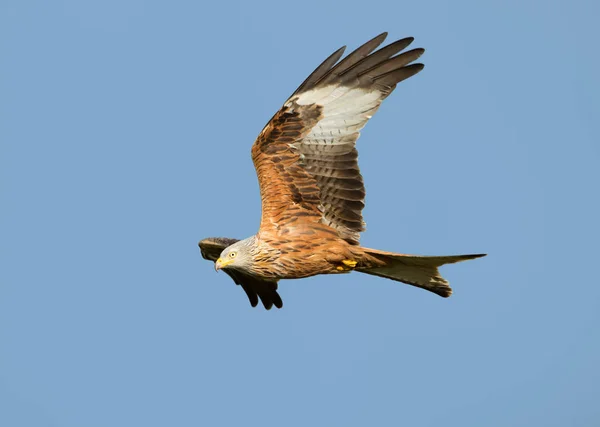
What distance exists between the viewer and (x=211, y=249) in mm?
13805

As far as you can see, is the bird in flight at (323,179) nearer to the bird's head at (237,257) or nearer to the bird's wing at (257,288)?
the bird's head at (237,257)

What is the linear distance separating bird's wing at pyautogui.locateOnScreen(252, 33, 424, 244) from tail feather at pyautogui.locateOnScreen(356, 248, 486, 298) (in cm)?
56

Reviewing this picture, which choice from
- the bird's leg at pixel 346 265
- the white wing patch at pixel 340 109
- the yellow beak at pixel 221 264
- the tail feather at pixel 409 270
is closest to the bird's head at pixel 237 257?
the yellow beak at pixel 221 264

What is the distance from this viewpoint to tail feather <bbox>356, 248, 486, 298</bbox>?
11734 millimetres

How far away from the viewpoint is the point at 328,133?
1189 centimetres

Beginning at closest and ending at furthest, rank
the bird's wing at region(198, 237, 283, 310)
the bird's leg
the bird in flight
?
the bird in flight, the bird's leg, the bird's wing at region(198, 237, 283, 310)

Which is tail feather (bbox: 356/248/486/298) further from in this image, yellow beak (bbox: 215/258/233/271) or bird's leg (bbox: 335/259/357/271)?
yellow beak (bbox: 215/258/233/271)

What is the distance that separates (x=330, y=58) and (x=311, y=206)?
5.62 feet

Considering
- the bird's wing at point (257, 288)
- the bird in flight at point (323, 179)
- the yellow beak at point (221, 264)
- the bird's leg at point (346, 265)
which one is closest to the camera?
the yellow beak at point (221, 264)

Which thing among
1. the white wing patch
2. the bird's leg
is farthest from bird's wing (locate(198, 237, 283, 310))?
the white wing patch

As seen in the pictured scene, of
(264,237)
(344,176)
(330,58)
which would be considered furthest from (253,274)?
(330,58)

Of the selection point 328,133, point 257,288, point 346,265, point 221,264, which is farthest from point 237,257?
point 257,288

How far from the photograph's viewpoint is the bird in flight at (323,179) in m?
11.8

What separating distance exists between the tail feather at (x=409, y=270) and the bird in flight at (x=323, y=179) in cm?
1
